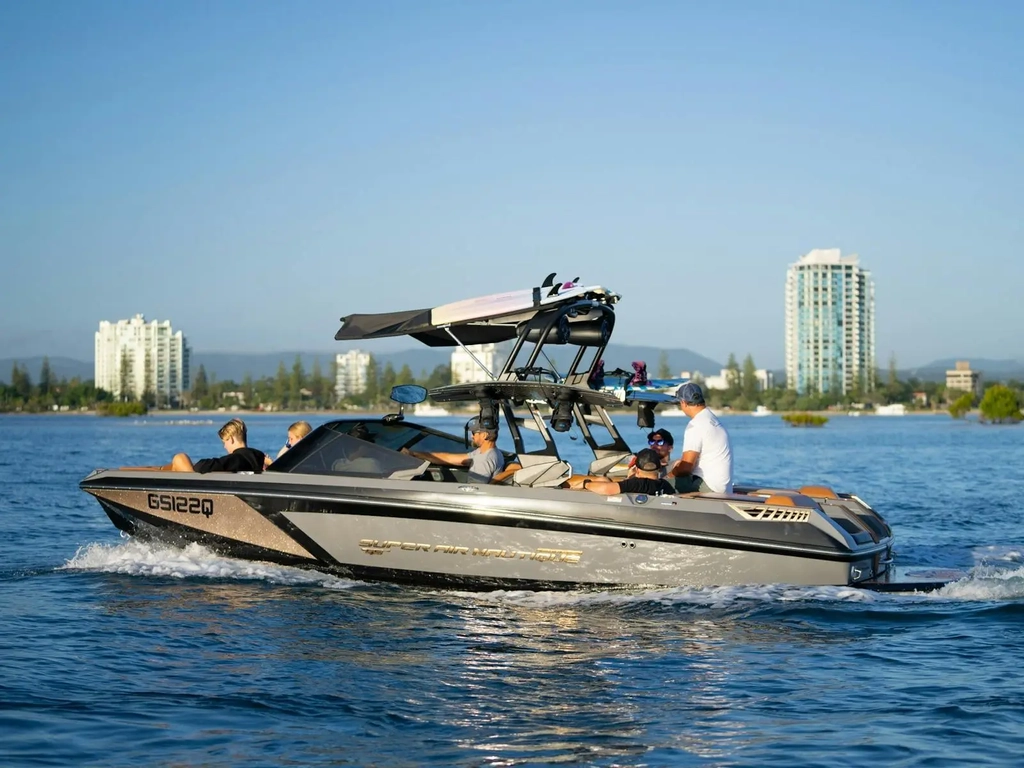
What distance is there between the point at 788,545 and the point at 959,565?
4.92 m

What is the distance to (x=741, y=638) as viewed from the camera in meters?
9.62

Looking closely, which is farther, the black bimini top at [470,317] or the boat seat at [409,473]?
the black bimini top at [470,317]

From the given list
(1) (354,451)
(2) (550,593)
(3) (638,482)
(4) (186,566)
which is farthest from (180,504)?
(3) (638,482)

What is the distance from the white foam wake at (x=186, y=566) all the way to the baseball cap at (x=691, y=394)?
12.3ft

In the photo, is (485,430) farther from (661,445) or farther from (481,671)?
(481,671)

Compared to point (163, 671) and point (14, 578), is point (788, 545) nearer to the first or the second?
point (163, 671)

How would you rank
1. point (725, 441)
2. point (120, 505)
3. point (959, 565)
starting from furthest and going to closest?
1. point (959, 565)
2. point (120, 505)
3. point (725, 441)

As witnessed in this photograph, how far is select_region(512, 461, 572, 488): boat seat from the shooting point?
37.8ft

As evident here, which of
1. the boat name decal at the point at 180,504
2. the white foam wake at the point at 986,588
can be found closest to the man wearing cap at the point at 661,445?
the white foam wake at the point at 986,588

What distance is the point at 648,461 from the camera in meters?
11.4

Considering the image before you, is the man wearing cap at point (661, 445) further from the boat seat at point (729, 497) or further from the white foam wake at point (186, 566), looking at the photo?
the white foam wake at point (186, 566)

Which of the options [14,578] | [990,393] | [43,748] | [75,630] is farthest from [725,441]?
[990,393]

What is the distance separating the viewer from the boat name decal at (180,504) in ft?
40.3

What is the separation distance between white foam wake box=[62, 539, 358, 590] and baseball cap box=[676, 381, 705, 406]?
374cm
